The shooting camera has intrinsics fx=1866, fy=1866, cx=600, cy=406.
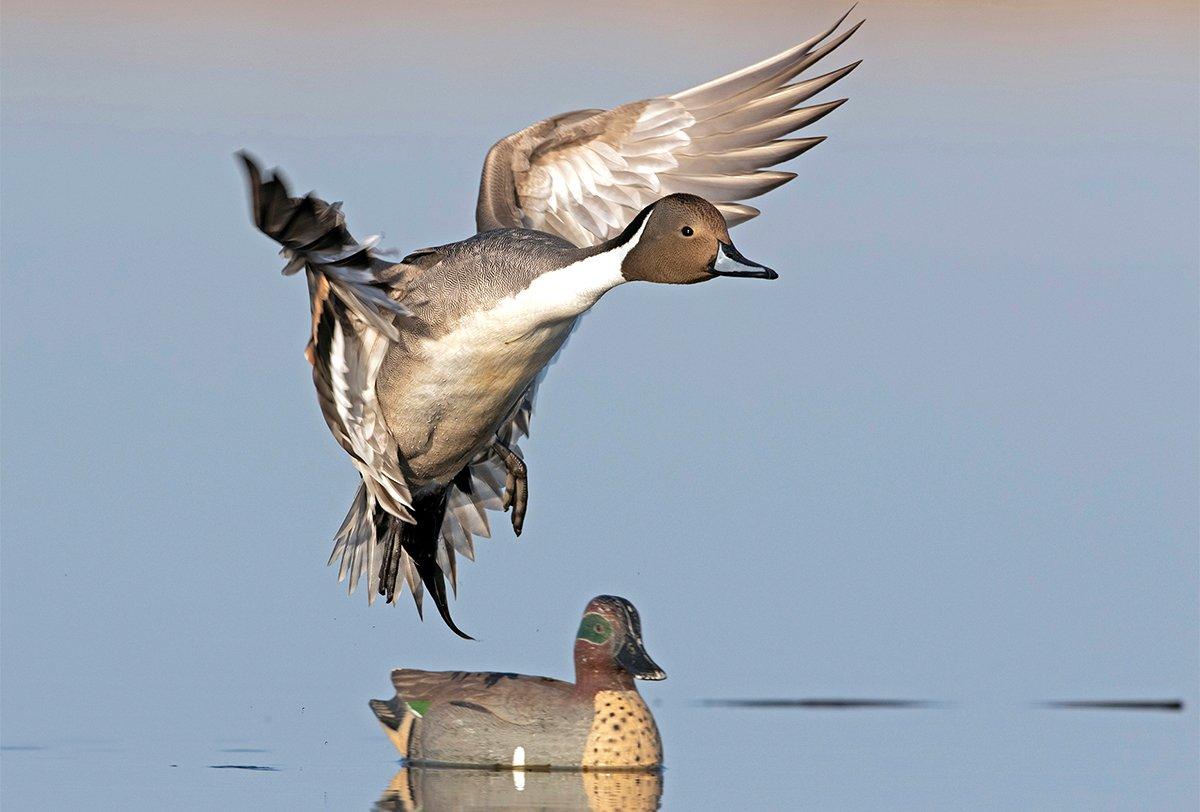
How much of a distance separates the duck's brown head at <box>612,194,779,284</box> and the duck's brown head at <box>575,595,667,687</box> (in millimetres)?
1070

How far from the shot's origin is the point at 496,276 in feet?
18.3

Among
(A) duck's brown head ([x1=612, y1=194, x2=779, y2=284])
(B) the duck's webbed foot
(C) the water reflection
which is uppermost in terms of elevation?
(A) duck's brown head ([x1=612, y1=194, x2=779, y2=284])

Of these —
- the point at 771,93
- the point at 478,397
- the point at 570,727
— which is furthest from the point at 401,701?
the point at 771,93

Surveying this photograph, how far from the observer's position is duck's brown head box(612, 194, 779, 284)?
5336mm

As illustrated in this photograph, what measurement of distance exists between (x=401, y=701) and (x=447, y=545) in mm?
1208

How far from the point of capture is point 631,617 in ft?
18.9

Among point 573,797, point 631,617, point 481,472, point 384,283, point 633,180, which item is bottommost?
point 573,797

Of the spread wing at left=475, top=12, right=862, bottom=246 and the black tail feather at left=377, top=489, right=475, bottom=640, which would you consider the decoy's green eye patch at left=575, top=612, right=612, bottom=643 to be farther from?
the spread wing at left=475, top=12, right=862, bottom=246

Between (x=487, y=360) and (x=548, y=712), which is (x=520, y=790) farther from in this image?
(x=487, y=360)

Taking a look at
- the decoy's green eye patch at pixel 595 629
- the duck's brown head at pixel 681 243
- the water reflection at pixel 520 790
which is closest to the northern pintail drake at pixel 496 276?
the duck's brown head at pixel 681 243

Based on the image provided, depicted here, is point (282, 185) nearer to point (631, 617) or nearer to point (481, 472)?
point (631, 617)

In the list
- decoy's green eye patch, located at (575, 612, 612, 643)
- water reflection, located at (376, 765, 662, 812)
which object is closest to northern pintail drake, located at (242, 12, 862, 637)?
decoy's green eye patch, located at (575, 612, 612, 643)

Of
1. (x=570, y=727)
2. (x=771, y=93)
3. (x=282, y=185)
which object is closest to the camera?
(x=282, y=185)

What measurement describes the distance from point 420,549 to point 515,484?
0.46 m
